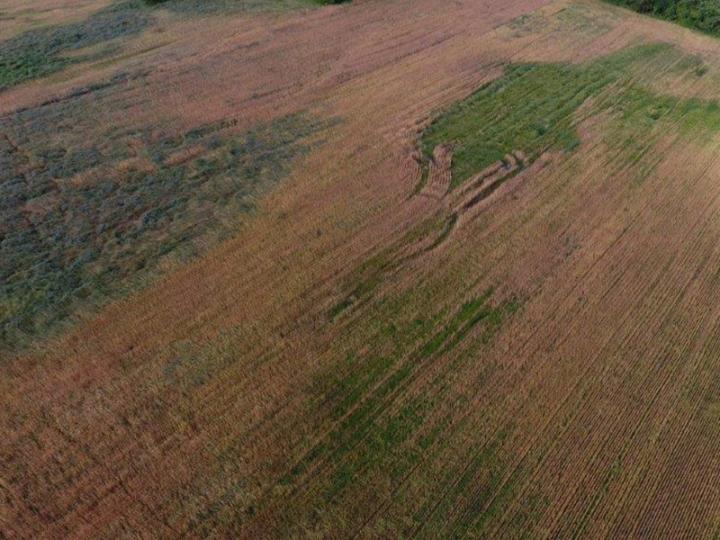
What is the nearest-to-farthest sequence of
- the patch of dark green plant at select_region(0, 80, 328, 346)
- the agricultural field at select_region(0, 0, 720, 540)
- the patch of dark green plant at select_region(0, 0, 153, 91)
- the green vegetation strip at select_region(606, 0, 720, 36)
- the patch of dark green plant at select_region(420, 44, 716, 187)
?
the agricultural field at select_region(0, 0, 720, 540)
the patch of dark green plant at select_region(0, 80, 328, 346)
the patch of dark green plant at select_region(420, 44, 716, 187)
the patch of dark green plant at select_region(0, 0, 153, 91)
the green vegetation strip at select_region(606, 0, 720, 36)

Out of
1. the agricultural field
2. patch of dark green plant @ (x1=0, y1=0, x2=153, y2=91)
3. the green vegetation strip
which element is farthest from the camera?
the green vegetation strip

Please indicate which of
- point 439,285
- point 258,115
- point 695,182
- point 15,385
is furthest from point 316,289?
point 695,182

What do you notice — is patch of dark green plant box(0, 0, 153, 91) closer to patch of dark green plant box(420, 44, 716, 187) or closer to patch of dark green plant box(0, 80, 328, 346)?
patch of dark green plant box(0, 80, 328, 346)

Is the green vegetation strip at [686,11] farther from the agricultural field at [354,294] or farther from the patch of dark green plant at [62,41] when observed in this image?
the patch of dark green plant at [62,41]

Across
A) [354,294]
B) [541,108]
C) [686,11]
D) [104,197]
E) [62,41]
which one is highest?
[62,41]

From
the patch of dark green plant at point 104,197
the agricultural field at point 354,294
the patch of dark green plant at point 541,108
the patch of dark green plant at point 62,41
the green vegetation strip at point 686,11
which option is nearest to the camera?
the agricultural field at point 354,294

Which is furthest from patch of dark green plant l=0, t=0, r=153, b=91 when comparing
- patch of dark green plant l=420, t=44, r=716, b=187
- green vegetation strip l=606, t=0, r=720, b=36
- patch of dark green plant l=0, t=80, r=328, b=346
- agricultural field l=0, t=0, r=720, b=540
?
green vegetation strip l=606, t=0, r=720, b=36

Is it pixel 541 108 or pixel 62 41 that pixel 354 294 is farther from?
pixel 62 41

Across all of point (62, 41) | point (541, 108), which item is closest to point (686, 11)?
point (541, 108)

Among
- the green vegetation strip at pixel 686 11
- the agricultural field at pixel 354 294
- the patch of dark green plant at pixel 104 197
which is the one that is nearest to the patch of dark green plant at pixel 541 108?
the agricultural field at pixel 354 294
